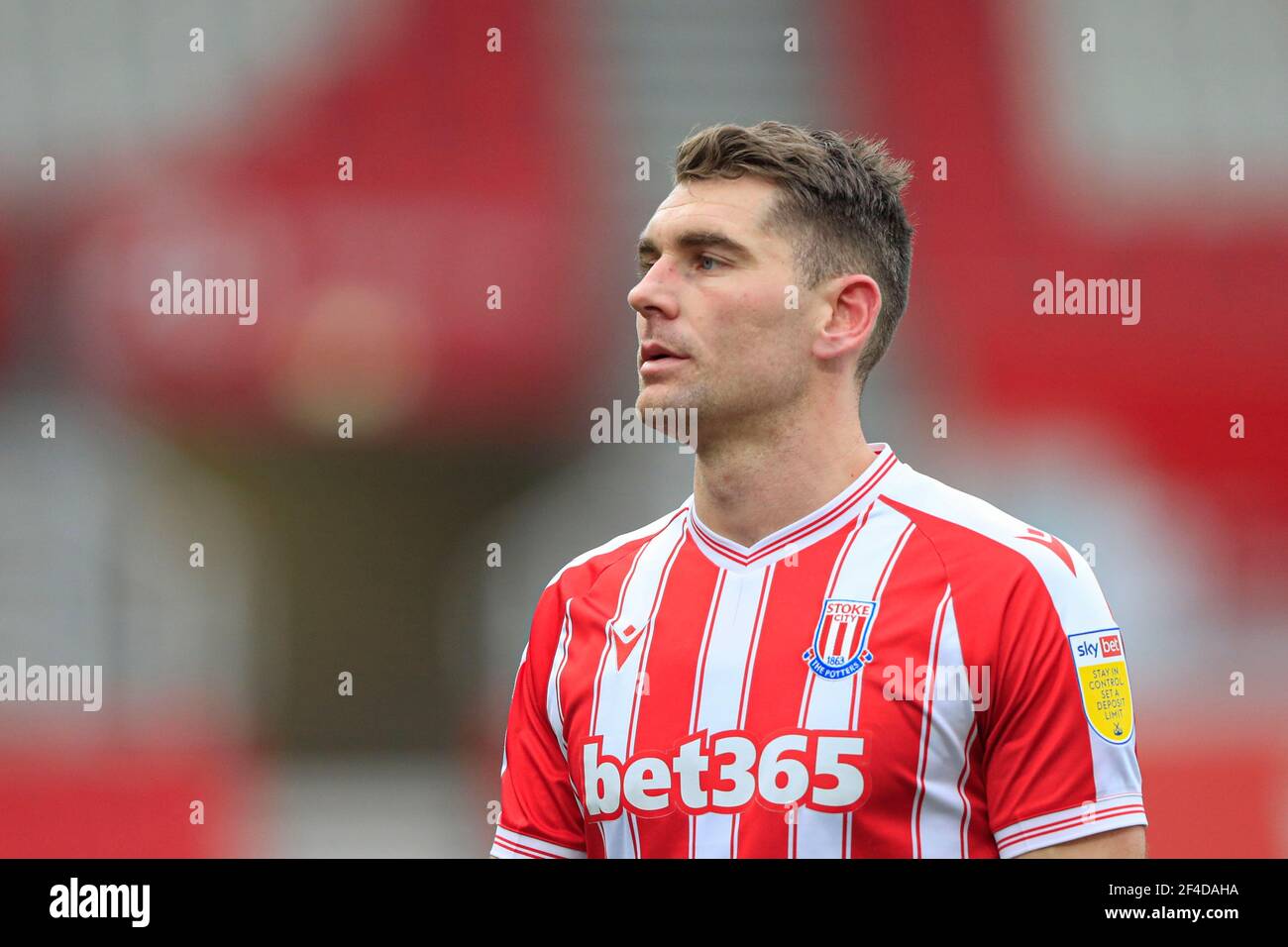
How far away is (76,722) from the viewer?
6762 millimetres

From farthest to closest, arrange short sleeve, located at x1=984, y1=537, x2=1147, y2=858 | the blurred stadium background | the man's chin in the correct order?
the blurred stadium background, the man's chin, short sleeve, located at x1=984, y1=537, x2=1147, y2=858

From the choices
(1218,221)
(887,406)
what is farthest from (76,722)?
(1218,221)

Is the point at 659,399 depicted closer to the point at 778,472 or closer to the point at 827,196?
the point at 778,472

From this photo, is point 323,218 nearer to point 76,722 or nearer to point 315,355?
point 315,355

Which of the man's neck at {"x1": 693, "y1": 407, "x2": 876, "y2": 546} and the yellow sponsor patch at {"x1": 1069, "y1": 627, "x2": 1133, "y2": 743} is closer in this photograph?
the yellow sponsor patch at {"x1": 1069, "y1": 627, "x2": 1133, "y2": 743}

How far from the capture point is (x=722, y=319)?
7.80 ft

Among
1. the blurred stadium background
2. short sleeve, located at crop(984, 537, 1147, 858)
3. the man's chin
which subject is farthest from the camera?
the blurred stadium background

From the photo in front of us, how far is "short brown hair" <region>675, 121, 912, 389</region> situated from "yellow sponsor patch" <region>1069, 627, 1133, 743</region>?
59cm

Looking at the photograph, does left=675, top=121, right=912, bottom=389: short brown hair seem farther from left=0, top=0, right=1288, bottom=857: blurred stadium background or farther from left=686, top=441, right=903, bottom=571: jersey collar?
left=0, top=0, right=1288, bottom=857: blurred stadium background

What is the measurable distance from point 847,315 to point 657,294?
0.34 metres

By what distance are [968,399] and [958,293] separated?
68 centimetres

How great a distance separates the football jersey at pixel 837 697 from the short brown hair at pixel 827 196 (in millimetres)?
328

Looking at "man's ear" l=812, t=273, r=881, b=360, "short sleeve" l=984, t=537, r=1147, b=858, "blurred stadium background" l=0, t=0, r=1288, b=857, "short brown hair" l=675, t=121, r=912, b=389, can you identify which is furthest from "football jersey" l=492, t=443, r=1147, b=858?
"blurred stadium background" l=0, t=0, r=1288, b=857

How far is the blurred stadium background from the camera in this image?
6.76 metres
